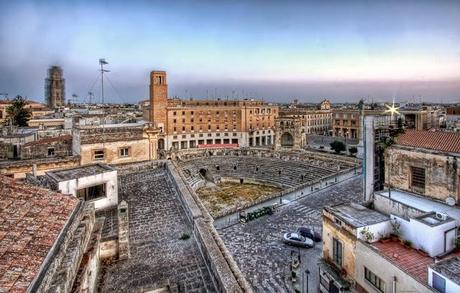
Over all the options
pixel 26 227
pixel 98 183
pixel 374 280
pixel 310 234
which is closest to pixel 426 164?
pixel 374 280

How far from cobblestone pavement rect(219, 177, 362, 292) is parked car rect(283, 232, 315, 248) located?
0.29m

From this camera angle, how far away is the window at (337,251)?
13.0 meters

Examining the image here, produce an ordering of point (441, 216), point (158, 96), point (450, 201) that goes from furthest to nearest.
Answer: point (158, 96) < point (450, 201) < point (441, 216)

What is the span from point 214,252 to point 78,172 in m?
8.99

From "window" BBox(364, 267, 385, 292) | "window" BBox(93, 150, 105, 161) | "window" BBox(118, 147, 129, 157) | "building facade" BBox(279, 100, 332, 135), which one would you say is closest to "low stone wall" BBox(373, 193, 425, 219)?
"window" BBox(364, 267, 385, 292)

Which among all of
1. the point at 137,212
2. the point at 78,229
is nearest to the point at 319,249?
the point at 137,212

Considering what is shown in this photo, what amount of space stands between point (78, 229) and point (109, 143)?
1528 cm

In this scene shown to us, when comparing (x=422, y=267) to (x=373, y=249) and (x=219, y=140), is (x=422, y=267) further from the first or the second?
(x=219, y=140)

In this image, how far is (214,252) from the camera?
9445 millimetres

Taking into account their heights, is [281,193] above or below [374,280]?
below

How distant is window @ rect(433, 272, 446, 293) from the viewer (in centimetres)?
864

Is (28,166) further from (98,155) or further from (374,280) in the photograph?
(374,280)

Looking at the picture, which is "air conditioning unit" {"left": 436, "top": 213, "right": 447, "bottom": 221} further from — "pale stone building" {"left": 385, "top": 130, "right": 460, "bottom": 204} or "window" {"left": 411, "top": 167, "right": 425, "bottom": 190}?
"window" {"left": 411, "top": 167, "right": 425, "bottom": 190}

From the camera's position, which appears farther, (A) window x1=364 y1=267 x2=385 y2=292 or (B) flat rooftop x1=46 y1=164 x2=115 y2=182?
(B) flat rooftop x1=46 y1=164 x2=115 y2=182
